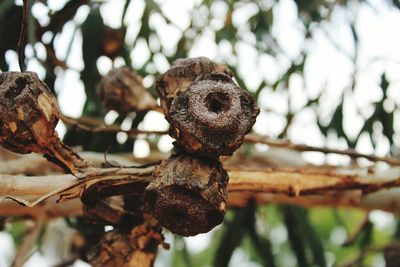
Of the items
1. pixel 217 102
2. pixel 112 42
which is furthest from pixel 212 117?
pixel 112 42

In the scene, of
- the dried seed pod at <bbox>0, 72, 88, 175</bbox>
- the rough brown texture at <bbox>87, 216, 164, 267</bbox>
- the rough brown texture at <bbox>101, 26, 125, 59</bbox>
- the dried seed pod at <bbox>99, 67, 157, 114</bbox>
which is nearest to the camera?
the dried seed pod at <bbox>0, 72, 88, 175</bbox>

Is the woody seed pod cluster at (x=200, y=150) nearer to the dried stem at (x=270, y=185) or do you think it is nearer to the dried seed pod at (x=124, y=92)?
the dried stem at (x=270, y=185)

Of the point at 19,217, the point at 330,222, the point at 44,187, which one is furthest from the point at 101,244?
the point at 330,222

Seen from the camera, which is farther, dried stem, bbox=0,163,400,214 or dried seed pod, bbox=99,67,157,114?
dried seed pod, bbox=99,67,157,114

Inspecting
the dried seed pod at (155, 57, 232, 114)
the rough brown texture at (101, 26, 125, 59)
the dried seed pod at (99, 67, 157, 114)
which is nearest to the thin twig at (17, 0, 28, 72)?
the dried seed pod at (155, 57, 232, 114)

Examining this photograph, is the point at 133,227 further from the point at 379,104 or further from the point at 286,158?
the point at 379,104

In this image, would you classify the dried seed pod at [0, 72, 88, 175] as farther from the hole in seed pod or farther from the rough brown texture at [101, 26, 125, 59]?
the rough brown texture at [101, 26, 125, 59]

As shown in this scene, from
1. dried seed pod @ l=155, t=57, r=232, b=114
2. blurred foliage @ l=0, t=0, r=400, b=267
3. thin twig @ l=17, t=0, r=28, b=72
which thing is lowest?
blurred foliage @ l=0, t=0, r=400, b=267
